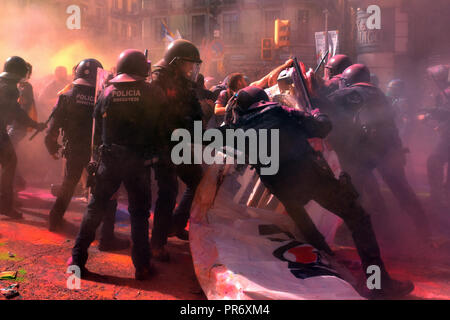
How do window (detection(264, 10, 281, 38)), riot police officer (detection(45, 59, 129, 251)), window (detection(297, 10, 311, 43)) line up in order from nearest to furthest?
1. riot police officer (detection(45, 59, 129, 251))
2. window (detection(297, 10, 311, 43))
3. window (detection(264, 10, 281, 38))

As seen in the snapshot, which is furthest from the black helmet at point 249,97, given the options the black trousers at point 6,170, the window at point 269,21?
the window at point 269,21

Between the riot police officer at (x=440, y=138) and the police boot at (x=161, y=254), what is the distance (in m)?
4.58

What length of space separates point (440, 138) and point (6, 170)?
6554mm

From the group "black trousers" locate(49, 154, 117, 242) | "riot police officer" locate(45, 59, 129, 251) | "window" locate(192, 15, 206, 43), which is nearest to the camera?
"riot police officer" locate(45, 59, 129, 251)

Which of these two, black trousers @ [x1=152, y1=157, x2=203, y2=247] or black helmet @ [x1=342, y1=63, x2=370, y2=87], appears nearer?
black trousers @ [x1=152, y1=157, x2=203, y2=247]

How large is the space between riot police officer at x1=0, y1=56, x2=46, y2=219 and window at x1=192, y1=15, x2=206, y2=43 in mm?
30461

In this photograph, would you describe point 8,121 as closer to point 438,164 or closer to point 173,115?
point 173,115

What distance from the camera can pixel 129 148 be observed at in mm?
3434

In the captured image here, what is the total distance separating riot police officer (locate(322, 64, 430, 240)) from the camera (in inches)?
172

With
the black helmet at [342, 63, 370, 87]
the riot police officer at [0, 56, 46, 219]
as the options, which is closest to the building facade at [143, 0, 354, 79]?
the riot police officer at [0, 56, 46, 219]

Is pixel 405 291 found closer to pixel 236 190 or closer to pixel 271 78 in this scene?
pixel 236 190

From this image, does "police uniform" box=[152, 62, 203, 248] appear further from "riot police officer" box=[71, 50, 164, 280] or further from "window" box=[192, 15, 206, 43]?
"window" box=[192, 15, 206, 43]

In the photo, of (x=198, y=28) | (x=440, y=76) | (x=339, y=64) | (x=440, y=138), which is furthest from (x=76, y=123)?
(x=198, y=28)

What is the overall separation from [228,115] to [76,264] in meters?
2.03
